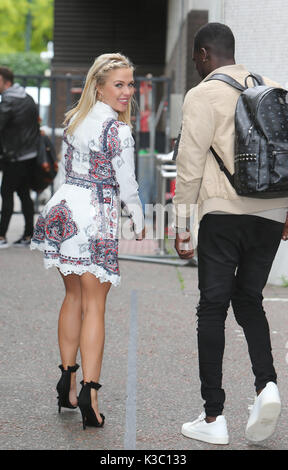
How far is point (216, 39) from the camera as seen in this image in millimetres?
4141

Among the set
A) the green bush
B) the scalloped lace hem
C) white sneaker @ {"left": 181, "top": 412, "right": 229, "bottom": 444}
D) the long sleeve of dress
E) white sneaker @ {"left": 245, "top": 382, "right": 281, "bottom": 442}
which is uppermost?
the long sleeve of dress

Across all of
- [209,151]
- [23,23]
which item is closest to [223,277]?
[209,151]

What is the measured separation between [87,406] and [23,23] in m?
44.4

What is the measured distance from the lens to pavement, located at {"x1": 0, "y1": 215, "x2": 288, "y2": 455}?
4289 mm

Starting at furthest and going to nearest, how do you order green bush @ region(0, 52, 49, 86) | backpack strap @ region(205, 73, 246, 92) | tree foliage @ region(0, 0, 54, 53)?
1. green bush @ region(0, 52, 49, 86)
2. tree foliage @ region(0, 0, 54, 53)
3. backpack strap @ region(205, 73, 246, 92)

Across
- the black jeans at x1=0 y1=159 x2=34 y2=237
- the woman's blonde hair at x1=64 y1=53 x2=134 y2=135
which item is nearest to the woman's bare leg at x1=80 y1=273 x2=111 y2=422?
the woman's blonde hair at x1=64 y1=53 x2=134 y2=135

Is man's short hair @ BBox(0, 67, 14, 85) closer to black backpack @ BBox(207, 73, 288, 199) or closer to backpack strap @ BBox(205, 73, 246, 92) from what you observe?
backpack strap @ BBox(205, 73, 246, 92)

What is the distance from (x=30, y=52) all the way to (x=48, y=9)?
4.37 meters

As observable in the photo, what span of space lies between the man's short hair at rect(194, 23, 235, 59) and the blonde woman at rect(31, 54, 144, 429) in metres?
0.43

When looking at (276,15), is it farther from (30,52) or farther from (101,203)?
(30,52)

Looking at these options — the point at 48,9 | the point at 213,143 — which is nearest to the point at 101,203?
the point at 213,143

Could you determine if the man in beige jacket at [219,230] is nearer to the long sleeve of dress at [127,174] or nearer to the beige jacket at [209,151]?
the beige jacket at [209,151]

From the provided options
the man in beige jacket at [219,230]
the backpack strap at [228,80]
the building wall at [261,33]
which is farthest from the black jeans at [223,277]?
the building wall at [261,33]

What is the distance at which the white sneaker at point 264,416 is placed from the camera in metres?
4.02
